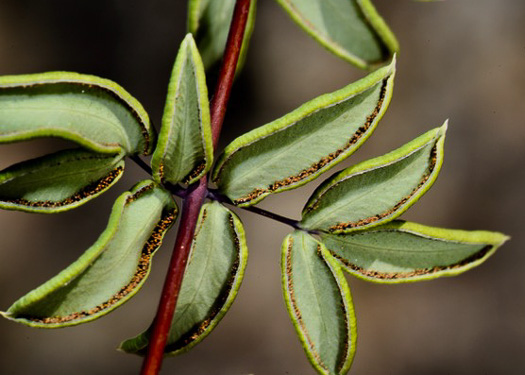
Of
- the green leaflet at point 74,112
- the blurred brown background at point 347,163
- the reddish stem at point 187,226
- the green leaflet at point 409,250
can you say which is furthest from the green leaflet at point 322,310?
the blurred brown background at point 347,163

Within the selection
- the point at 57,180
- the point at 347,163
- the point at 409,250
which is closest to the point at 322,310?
the point at 409,250

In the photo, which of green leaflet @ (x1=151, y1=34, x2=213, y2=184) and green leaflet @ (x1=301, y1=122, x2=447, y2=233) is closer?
green leaflet @ (x1=151, y1=34, x2=213, y2=184)

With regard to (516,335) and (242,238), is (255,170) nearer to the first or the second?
(242,238)

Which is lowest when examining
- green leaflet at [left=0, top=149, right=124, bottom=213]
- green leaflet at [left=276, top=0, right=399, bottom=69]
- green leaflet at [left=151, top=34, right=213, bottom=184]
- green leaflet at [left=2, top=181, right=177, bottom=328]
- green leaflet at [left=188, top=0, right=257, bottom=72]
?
green leaflet at [left=2, top=181, right=177, bottom=328]

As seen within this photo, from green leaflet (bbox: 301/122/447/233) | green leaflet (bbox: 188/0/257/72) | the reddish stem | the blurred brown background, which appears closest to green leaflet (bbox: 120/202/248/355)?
the reddish stem

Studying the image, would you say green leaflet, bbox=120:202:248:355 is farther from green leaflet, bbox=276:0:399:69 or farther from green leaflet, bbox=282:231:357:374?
green leaflet, bbox=276:0:399:69

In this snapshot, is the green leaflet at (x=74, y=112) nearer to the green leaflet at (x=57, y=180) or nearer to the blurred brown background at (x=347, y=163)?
the green leaflet at (x=57, y=180)
